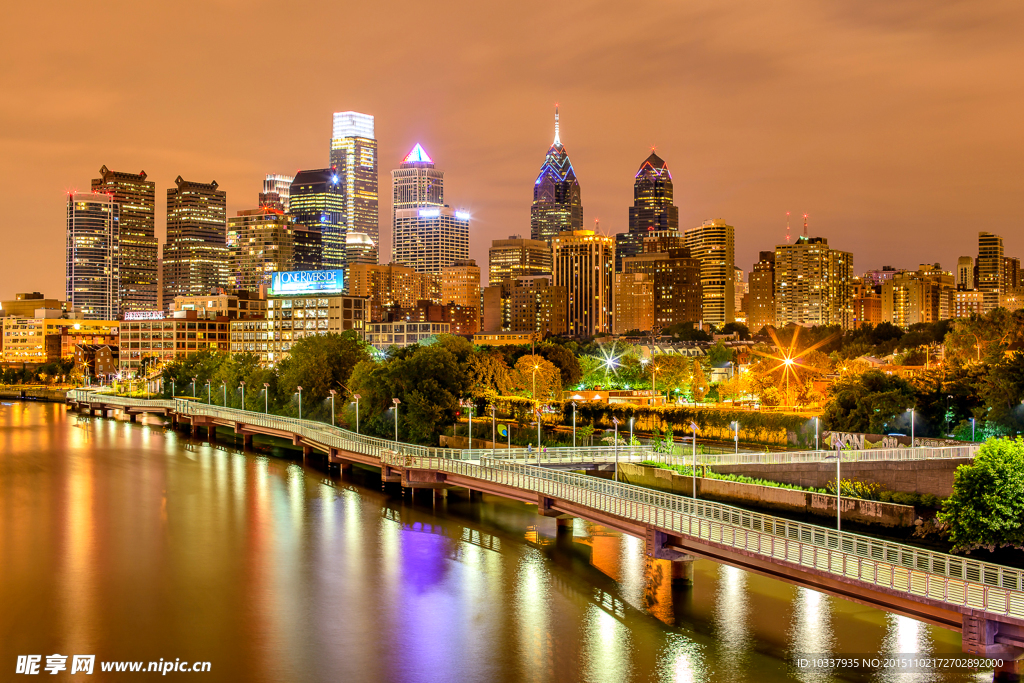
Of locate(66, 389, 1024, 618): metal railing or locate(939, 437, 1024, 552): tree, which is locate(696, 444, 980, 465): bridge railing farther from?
locate(939, 437, 1024, 552): tree

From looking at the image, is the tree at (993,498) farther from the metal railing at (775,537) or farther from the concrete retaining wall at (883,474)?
the concrete retaining wall at (883,474)

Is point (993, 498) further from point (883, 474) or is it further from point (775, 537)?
point (883, 474)

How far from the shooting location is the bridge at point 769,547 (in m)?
28.5

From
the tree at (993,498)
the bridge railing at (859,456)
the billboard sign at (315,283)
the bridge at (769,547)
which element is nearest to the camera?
the bridge at (769,547)

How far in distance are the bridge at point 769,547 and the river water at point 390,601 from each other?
8.62ft

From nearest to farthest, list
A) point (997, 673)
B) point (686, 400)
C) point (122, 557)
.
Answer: point (997, 673) < point (122, 557) < point (686, 400)

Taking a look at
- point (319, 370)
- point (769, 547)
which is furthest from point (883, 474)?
point (319, 370)

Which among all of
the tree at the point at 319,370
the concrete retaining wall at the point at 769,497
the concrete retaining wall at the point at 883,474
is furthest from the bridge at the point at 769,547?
the tree at the point at 319,370

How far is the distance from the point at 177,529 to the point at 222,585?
14393 mm

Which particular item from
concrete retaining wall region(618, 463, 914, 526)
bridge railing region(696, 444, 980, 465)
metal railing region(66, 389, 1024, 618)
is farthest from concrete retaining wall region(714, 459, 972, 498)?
metal railing region(66, 389, 1024, 618)

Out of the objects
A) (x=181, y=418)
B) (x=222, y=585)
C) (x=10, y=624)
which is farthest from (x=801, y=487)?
(x=181, y=418)

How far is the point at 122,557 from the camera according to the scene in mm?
48844

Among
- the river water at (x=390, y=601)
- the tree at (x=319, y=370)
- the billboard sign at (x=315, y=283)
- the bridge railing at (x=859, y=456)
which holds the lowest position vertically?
the river water at (x=390, y=601)

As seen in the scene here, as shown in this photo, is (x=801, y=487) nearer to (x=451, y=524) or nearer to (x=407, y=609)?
(x=451, y=524)
